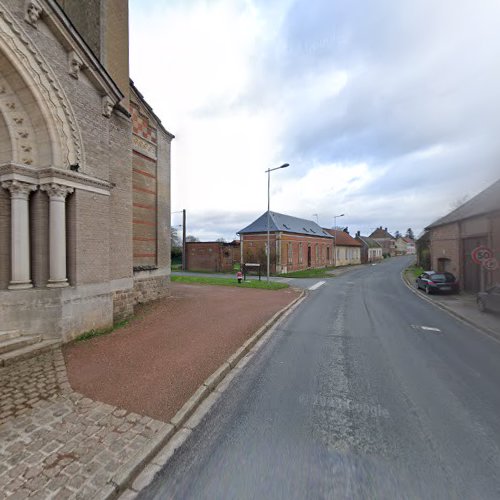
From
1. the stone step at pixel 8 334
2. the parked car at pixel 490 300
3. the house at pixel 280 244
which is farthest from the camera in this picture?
the house at pixel 280 244

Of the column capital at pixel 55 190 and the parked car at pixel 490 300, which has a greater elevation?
the column capital at pixel 55 190

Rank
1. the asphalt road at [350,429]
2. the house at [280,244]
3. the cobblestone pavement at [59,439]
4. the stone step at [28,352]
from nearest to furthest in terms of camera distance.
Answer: the cobblestone pavement at [59,439] → the asphalt road at [350,429] → the stone step at [28,352] → the house at [280,244]

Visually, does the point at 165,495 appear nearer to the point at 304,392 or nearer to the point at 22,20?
the point at 304,392

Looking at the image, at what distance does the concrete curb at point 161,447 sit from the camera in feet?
8.11

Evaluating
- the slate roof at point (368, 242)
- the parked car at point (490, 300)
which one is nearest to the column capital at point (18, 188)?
the parked car at point (490, 300)

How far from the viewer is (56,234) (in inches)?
242

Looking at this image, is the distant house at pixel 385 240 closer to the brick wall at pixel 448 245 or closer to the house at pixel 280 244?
the house at pixel 280 244

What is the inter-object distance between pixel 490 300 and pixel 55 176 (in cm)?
1451

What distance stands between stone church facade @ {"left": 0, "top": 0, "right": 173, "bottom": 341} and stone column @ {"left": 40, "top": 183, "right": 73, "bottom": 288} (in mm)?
21

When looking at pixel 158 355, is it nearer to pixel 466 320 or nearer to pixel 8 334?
pixel 8 334

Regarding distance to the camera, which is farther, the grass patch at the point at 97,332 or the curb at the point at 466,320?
the curb at the point at 466,320

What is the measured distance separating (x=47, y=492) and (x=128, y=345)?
3891 mm

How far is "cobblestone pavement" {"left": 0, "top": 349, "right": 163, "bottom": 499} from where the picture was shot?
7.93 feet

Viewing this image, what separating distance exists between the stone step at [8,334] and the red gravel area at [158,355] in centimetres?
109
